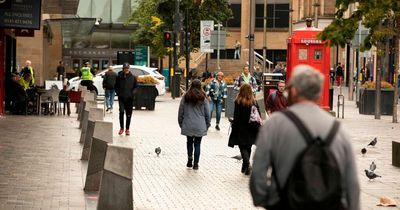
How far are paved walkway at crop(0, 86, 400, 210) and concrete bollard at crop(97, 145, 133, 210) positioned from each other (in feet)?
5.32

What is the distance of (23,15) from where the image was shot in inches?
1045

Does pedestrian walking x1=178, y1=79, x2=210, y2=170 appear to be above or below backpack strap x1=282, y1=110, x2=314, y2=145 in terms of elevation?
below

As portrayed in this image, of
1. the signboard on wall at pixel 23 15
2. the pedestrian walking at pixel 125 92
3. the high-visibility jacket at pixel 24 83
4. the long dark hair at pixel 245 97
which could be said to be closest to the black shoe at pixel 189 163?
the long dark hair at pixel 245 97

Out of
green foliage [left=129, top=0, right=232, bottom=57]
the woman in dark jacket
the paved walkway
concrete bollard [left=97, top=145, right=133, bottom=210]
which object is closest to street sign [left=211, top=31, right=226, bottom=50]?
the paved walkway

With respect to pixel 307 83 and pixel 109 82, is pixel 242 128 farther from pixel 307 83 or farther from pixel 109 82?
pixel 109 82

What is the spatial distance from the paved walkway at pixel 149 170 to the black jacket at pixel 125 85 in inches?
40.7

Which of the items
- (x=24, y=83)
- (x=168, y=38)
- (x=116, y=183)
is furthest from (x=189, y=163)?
(x=168, y=38)

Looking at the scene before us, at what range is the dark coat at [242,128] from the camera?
1714 centimetres

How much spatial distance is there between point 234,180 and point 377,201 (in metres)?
3.04

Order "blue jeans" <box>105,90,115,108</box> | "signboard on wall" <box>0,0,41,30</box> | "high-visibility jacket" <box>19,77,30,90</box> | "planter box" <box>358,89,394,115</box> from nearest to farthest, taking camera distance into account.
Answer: "signboard on wall" <box>0,0,41,30</box>, "high-visibility jacket" <box>19,77,30,90</box>, "blue jeans" <box>105,90,115,108</box>, "planter box" <box>358,89,394,115</box>

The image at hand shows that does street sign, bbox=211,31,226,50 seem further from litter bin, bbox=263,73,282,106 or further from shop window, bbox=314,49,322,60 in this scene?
shop window, bbox=314,49,322,60

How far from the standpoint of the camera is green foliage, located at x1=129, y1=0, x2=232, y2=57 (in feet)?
201

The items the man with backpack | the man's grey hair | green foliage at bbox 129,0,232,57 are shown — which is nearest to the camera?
the man with backpack

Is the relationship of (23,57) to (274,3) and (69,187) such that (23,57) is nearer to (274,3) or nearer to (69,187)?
(69,187)
